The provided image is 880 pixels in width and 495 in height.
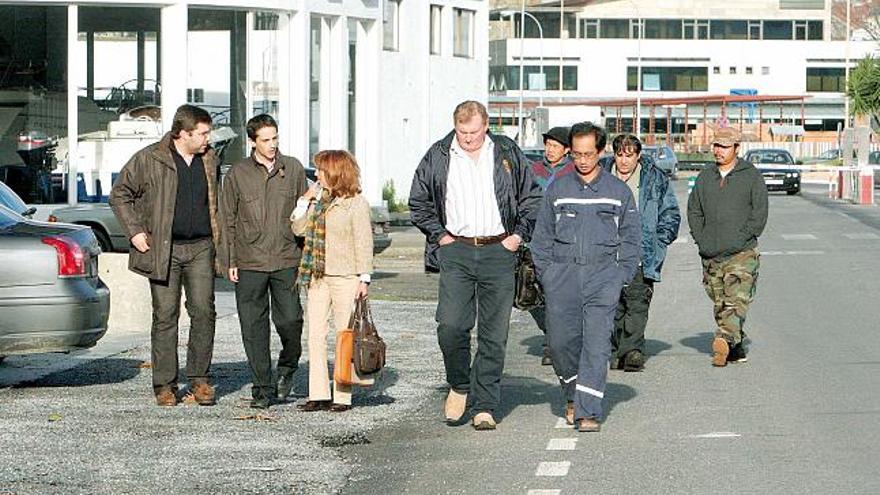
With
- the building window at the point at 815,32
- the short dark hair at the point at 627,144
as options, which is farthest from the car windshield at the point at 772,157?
the building window at the point at 815,32

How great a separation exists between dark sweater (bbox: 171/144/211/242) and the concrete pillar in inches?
602

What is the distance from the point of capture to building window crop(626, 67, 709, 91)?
402 ft

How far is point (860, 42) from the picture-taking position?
121812mm

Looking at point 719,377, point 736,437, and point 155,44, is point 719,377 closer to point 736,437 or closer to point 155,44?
point 736,437

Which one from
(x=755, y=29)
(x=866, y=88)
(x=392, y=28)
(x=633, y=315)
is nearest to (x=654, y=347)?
(x=633, y=315)

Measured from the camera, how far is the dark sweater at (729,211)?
1391 centimetres

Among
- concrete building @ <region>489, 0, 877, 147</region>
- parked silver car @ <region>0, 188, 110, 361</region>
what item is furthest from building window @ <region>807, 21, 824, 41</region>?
parked silver car @ <region>0, 188, 110, 361</region>

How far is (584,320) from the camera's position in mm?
10609

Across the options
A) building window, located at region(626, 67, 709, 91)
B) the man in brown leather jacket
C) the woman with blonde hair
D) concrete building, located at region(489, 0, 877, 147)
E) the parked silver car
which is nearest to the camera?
the woman with blonde hair

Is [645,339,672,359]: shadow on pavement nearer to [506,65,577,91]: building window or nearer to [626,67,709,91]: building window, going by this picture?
[506,65,577,91]: building window

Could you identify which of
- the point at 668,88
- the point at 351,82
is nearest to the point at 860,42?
the point at 668,88

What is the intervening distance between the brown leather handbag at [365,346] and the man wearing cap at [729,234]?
11.6 ft

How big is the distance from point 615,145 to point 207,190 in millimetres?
3463

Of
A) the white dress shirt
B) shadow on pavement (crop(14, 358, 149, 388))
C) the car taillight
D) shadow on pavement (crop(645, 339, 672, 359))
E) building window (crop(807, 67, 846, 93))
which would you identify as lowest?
shadow on pavement (crop(14, 358, 149, 388))
